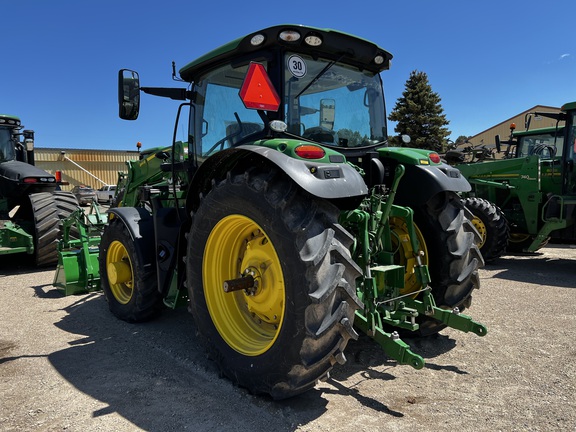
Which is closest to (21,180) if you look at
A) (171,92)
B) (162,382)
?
(171,92)

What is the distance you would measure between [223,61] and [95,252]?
311 centimetres

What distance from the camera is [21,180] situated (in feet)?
25.5

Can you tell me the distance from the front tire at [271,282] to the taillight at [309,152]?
18 cm

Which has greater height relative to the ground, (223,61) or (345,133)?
(223,61)

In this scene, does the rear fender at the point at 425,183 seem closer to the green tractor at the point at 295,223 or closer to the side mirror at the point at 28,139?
the green tractor at the point at 295,223

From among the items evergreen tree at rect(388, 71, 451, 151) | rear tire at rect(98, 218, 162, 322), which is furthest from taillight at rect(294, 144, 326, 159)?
evergreen tree at rect(388, 71, 451, 151)

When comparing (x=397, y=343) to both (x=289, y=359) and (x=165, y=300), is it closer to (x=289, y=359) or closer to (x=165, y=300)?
(x=289, y=359)

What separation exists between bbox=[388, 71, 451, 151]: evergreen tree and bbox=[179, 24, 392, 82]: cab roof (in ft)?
90.2

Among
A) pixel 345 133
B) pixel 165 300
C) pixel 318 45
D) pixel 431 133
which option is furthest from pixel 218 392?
pixel 431 133

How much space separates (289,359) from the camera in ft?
8.46

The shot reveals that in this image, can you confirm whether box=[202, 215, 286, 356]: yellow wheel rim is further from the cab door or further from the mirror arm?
the cab door

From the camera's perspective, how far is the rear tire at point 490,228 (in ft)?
26.2

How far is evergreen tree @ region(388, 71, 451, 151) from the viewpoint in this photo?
30.1 meters

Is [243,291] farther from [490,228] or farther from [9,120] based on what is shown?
[9,120]
